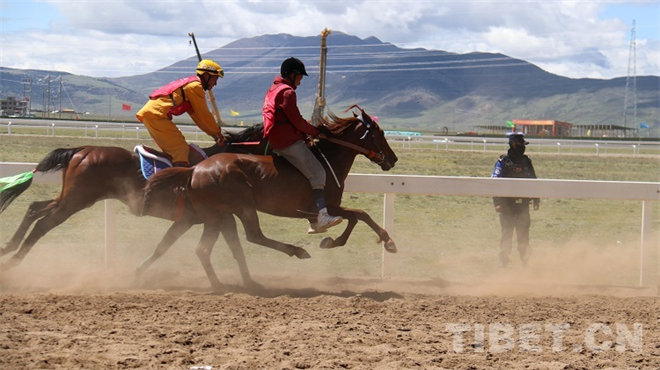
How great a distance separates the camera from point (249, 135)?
9.39 m

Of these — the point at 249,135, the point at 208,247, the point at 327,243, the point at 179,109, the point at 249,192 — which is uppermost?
the point at 179,109

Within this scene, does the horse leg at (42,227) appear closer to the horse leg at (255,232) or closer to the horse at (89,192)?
the horse at (89,192)

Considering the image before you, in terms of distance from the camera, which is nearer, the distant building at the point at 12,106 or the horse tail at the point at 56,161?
the horse tail at the point at 56,161

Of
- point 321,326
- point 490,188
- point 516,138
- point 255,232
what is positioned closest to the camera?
point 321,326

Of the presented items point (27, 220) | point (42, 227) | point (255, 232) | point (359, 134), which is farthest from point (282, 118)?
point (27, 220)

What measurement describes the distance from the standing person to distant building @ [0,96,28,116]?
45343 mm

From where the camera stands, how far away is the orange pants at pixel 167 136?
9.09 m

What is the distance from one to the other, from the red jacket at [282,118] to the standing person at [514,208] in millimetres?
3249

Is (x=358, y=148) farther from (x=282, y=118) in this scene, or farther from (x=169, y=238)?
(x=169, y=238)

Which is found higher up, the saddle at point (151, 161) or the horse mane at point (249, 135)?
the horse mane at point (249, 135)

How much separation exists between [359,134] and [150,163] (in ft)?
7.87

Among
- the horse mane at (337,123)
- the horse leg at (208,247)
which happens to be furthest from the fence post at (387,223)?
the horse leg at (208,247)

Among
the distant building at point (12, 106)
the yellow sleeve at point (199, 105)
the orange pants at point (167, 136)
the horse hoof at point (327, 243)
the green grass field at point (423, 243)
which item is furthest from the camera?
the distant building at point (12, 106)

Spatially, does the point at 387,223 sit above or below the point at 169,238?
above
